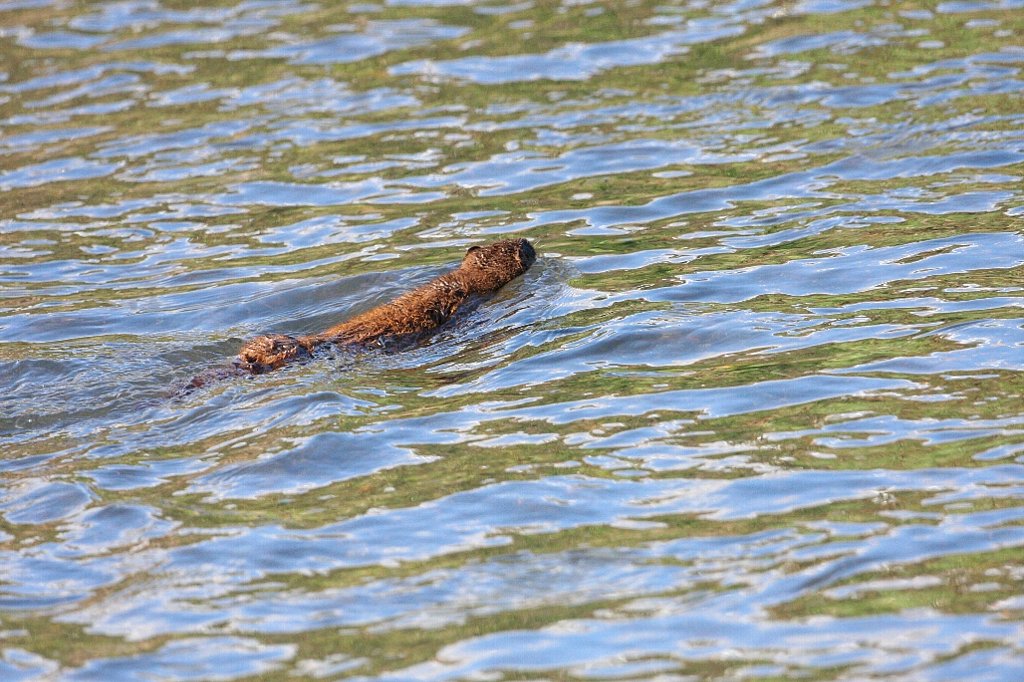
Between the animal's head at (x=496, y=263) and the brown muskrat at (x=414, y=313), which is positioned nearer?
the brown muskrat at (x=414, y=313)

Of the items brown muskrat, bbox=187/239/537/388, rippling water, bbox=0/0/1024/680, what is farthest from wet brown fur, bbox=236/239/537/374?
rippling water, bbox=0/0/1024/680

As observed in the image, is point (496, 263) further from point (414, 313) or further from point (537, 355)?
point (537, 355)

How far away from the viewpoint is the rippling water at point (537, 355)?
528 centimetres

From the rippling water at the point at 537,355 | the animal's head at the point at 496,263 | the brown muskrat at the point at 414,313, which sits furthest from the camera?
the animal's head at the point at 496,263

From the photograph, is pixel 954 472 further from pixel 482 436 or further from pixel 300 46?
pixel 300 46

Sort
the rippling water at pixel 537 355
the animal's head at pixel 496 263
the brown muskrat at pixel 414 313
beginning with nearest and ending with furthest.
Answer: the rippling water at pixel 537 355
the brown muskrat at pixel 414 313
the animal's head at pixel 496 263

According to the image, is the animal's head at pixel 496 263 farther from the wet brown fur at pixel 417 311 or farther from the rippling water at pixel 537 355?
the rippling water at pixel 537 355

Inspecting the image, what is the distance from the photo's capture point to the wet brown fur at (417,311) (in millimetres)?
7945

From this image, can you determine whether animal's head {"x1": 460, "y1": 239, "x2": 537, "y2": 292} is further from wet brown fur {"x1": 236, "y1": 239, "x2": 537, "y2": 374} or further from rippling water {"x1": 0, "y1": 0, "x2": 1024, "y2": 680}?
rippling water {"x1": 0, "y1": 0, "x2": 1024, "y2": 680}

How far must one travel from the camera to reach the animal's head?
9.36m

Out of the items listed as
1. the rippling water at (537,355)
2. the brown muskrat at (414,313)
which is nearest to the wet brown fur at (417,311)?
the brown muskrat at (414,313)

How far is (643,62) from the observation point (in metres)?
14.3

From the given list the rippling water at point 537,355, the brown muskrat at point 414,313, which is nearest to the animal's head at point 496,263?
the brown muskrat at point 414,313

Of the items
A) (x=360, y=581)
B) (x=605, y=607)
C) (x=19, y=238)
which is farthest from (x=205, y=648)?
(x=19, y=238)
